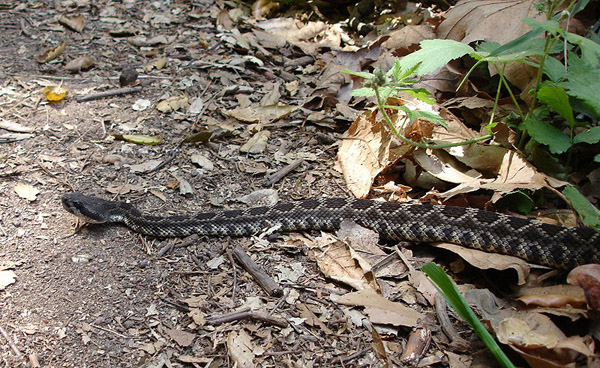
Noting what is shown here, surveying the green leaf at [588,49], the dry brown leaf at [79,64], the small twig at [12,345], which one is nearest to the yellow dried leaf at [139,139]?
the dry brown leaf at [79,64]

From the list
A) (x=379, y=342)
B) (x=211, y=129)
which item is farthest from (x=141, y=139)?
(x=379, y=342)

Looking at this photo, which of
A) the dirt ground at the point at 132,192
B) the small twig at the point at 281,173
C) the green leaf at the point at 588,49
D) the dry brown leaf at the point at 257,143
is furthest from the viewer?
the dry brown leaf at the point at 257,143

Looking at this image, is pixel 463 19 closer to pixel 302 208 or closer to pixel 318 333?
pixel 302 208

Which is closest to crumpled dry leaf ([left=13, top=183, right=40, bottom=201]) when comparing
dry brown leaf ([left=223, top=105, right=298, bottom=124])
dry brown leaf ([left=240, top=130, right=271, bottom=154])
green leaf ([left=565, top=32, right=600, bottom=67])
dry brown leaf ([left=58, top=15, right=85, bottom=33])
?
dry brown leaf ([left=240, top=130, right=271, bottom=154])

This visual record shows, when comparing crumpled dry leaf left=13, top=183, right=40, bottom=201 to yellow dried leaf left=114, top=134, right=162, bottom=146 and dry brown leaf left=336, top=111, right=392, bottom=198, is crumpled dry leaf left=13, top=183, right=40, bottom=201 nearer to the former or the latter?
yellow dried leaf left=114, top=134, right=162, bottom=146

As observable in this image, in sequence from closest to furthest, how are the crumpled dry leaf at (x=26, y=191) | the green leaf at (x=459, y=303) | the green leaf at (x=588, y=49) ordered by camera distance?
the green leaf at (x=459, y=303) → the green leaf at (x=588, y=49) → the crumpled dry leaf at (x=26, y=191)

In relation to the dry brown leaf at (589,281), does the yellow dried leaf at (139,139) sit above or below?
below

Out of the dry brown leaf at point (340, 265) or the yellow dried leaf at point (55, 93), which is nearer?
the dry brown leaf at point (340, 265)

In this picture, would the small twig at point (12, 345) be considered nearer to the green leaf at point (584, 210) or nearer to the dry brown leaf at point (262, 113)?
the dry brown leaf at point (262, 113)
